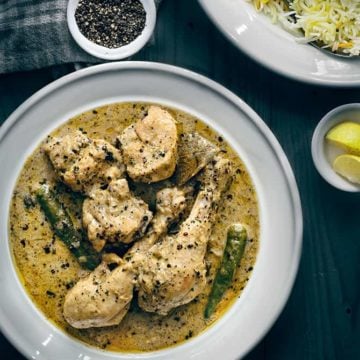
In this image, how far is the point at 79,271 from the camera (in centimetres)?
411

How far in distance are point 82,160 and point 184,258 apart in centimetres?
88

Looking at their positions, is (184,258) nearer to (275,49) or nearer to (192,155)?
(192,155)

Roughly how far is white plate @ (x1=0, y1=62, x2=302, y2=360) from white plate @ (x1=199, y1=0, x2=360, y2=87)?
335 millimetres

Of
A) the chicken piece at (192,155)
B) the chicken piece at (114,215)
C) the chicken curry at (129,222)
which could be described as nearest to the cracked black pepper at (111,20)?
the chicken curry at (129,222)

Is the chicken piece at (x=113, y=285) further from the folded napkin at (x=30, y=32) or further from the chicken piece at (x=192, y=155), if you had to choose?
the folded napkin at (x=30, y=32)

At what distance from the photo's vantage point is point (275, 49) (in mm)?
4129

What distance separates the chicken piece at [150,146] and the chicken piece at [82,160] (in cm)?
11

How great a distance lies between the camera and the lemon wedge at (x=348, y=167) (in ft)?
13.1

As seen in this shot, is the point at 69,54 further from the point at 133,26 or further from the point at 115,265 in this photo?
the point at 115,265

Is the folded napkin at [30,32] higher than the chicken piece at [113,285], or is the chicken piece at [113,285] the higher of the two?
the folded napkin at [30,32]

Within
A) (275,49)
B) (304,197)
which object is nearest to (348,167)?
(304,197)

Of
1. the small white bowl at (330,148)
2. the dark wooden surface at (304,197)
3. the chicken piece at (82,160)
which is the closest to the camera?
the chicken piece at (82,160)

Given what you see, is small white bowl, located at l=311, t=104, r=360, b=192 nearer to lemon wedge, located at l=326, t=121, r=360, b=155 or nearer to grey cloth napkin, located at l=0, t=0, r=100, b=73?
lemon wedge, located at l=326, t=121, r=360, b=155

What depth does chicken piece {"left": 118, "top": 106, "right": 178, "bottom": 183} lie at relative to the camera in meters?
4.00
